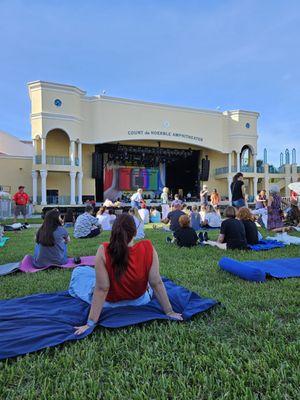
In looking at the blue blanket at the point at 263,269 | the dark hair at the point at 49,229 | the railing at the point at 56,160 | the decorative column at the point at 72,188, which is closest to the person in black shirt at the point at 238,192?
the blue blanket at the point at 263,269

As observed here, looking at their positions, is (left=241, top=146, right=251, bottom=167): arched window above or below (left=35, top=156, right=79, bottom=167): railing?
above

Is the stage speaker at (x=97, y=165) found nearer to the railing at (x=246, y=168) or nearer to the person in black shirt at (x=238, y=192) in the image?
the railing at (x=246, y=168)

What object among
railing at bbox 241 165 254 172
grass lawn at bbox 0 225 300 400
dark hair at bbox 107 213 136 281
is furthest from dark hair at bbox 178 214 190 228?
railing at bbox 241 165 254 172

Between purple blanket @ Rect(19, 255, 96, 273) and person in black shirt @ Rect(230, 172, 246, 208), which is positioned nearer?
purple blanket @ Rect(19, 255, 96, 273)

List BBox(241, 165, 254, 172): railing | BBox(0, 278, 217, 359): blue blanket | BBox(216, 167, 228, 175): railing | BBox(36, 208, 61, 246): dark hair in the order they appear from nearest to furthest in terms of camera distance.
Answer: BBox(0, 278, 217, 359): blue blanket → BBox(36, 208, 61, 246): dark hair → BBox(241, 165, 254, 172): railing → BBox(216, 167, 228, 175): railing

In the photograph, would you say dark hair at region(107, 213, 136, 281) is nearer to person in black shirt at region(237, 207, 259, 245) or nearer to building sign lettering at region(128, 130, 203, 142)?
person in black shirt at region(237, 207, 259, 245)

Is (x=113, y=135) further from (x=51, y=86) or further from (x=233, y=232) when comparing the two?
(x=233, y=232)

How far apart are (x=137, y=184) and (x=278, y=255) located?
79.6ft

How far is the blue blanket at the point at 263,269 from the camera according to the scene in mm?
3951

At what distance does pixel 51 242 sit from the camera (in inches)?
198

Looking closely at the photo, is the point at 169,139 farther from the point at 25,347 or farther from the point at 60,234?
the point at 25,347

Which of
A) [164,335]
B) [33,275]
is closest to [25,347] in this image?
[164,335]

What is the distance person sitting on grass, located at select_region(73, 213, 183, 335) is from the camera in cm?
256

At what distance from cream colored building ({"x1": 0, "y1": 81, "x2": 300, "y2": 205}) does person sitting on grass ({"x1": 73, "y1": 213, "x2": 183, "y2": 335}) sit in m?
23.0
